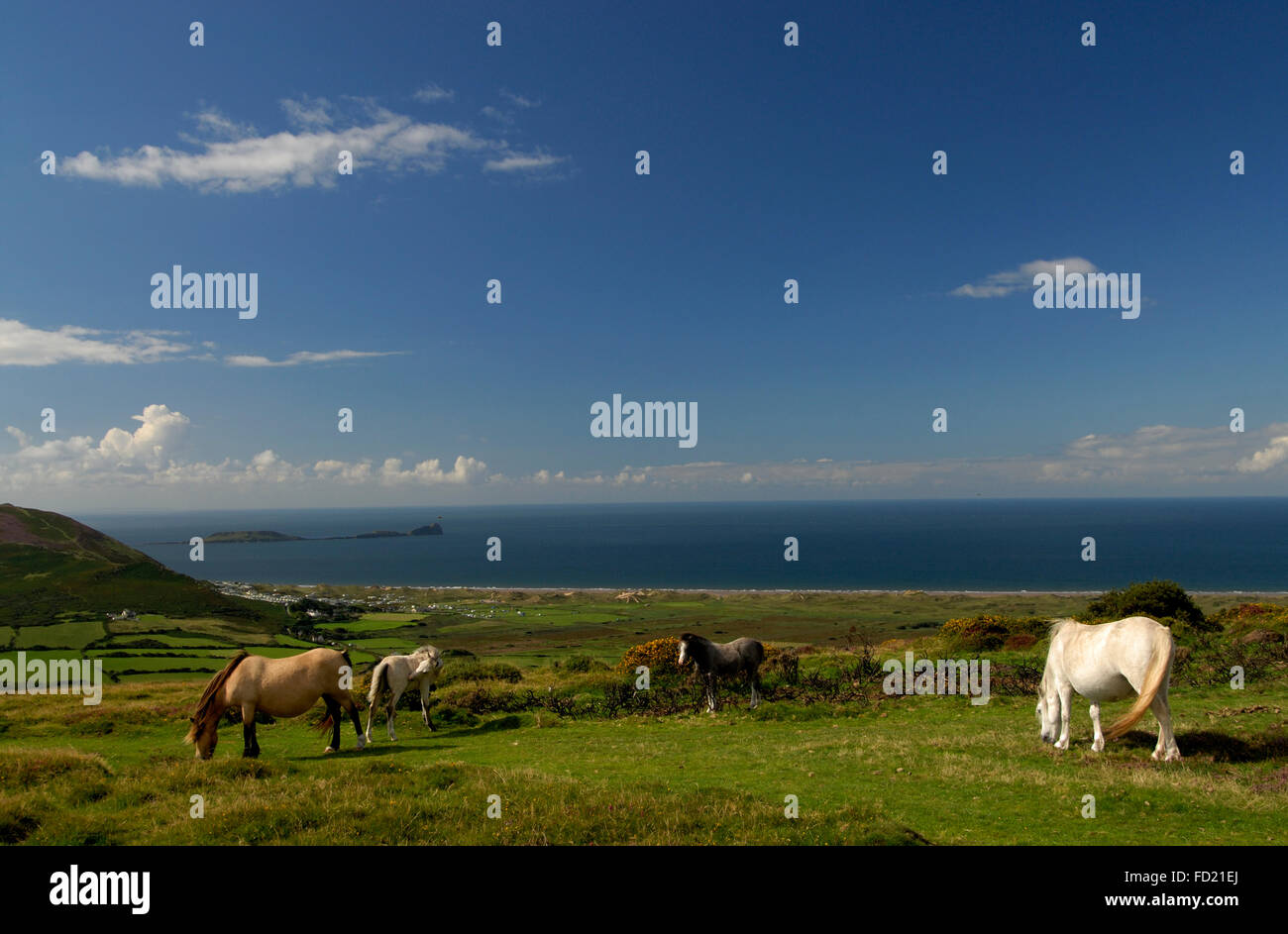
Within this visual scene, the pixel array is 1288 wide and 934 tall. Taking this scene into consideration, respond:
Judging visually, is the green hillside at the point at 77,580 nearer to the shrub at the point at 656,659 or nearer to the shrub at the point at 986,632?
the shrub at the point at 656,659

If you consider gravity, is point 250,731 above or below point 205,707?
below

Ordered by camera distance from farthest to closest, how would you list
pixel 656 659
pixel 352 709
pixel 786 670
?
pixel 656 659 < pixel 786 670 < pixel 352 709

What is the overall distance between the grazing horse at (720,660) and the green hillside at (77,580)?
73.1 m

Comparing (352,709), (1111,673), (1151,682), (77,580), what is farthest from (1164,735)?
(77,580)

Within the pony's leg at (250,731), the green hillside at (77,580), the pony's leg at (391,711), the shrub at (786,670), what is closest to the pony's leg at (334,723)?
the pony's leg at (250,731)

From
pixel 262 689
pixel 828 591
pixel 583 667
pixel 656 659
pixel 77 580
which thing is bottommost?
pixel 828 591

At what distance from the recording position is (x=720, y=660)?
21.0 m

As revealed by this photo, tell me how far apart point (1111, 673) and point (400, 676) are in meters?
17.4

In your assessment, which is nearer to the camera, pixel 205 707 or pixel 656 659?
pixel 205 707

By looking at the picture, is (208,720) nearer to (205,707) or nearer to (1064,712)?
(205,707)

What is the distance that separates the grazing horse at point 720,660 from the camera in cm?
2066

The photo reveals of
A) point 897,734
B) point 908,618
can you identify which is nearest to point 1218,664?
point 897,734
